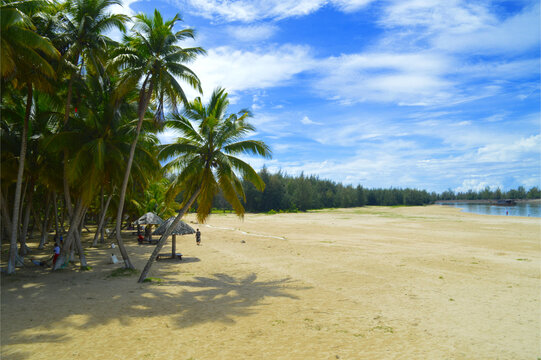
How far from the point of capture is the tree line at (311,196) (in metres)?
77.9

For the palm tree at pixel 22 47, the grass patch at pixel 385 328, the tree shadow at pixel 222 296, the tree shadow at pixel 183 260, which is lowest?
the tree shadow at pixel 183 260

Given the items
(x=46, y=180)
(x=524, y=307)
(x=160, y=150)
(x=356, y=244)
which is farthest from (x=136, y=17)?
(x=356, y=244)

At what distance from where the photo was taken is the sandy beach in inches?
253

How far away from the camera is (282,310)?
8.77 metres

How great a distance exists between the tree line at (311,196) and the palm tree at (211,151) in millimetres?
58894

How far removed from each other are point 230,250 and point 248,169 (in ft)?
28.9

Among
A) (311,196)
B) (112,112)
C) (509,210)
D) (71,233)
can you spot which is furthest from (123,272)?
(509,210)

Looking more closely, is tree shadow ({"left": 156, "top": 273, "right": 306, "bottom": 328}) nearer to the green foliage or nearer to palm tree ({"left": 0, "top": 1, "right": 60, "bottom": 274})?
the green foliage

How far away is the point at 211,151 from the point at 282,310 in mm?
6538

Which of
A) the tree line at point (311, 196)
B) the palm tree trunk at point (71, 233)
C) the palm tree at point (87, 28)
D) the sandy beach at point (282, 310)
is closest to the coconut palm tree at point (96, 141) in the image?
the palm tree trunk at point (71, 233)

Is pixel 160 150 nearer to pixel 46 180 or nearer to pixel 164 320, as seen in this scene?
pixel 164 320

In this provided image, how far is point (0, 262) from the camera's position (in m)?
15.1

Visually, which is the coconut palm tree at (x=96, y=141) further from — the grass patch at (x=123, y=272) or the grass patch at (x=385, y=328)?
the grass patch at (x=385, y=328)

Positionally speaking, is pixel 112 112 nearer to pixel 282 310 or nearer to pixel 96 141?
pixel 96 141
